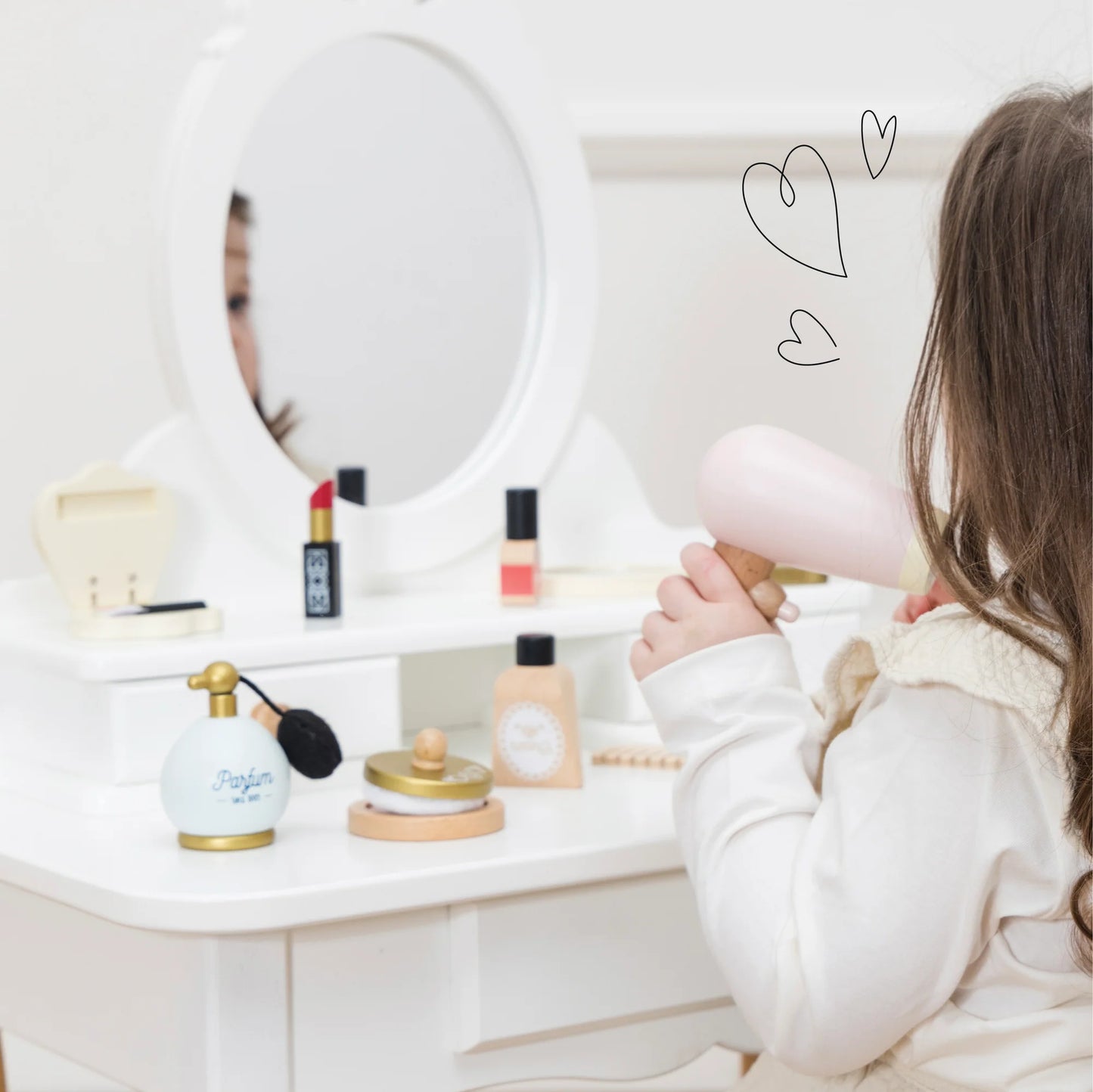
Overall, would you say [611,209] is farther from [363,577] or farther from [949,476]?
[949,476]

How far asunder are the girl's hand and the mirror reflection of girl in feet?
1.25

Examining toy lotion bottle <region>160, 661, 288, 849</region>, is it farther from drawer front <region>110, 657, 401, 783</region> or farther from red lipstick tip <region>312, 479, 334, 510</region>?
red lipstick tip <region>312, 479, 334, 510</region>

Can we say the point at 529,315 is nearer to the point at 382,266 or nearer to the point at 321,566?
the point at 382,266

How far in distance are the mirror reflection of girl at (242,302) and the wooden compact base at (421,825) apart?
0.32 m

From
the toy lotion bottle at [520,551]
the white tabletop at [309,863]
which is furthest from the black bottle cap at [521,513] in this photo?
the white tabletop at [309,863]

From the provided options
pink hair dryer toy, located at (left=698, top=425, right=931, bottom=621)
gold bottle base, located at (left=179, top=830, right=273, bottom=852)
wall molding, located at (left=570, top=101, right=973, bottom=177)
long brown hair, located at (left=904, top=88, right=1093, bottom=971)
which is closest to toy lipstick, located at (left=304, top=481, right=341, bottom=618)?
gold bottle base, located at (left=179, top=830, right=273, bottom=852)

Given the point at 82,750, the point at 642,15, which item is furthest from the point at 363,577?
the point at 642,15

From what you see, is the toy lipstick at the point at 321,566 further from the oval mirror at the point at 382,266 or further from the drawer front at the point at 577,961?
the drawer front at the point at 577,961

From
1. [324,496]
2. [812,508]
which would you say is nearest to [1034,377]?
[812,508]

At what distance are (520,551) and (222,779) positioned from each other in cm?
34

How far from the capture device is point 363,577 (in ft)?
3.50

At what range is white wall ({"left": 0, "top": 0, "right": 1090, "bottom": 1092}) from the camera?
1294 millimetres

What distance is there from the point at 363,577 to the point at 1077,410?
583 millimetres

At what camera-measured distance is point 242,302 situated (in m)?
1.01
